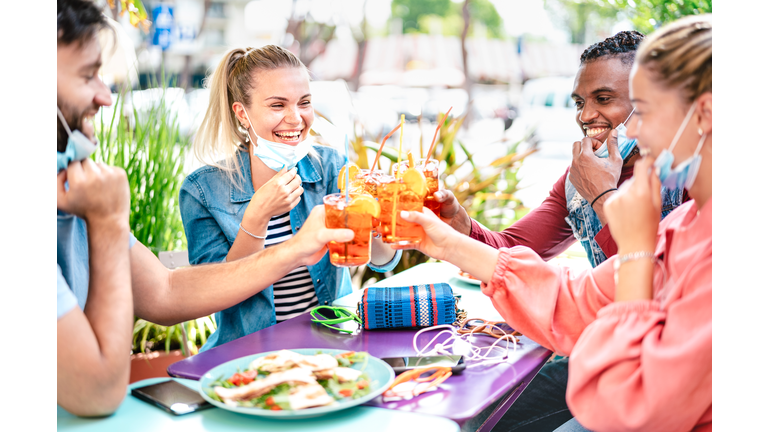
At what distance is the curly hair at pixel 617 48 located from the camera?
83.7 inches

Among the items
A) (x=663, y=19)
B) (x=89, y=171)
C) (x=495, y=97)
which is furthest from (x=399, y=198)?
(x=495, y=97)

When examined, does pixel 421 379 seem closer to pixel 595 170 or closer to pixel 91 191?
pixel 91 191

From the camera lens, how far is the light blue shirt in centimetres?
119

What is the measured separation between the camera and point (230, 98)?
239 centimetres

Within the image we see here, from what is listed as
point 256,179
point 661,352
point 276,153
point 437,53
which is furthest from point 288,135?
point 437,53

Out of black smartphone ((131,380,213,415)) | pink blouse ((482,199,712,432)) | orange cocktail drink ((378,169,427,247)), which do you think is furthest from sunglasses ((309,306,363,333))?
pink blouse ((482,199,712,432))

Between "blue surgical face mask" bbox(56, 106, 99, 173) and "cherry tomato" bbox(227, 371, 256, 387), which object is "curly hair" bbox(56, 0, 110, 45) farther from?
"cherry tomato" bbox(227, 371, 256, 387)

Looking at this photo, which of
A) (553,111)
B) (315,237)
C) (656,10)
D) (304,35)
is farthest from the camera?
(553,111)

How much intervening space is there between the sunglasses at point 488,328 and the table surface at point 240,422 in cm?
54

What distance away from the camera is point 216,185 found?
225 centimetres

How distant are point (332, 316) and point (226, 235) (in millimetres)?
587

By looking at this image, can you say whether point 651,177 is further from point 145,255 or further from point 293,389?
point 145,255

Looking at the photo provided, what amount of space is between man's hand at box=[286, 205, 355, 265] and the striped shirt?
0.50 meters

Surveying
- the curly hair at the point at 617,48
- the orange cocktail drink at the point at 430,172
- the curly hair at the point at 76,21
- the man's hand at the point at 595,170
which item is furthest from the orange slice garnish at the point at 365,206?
the curly hair at the point at 617,48
